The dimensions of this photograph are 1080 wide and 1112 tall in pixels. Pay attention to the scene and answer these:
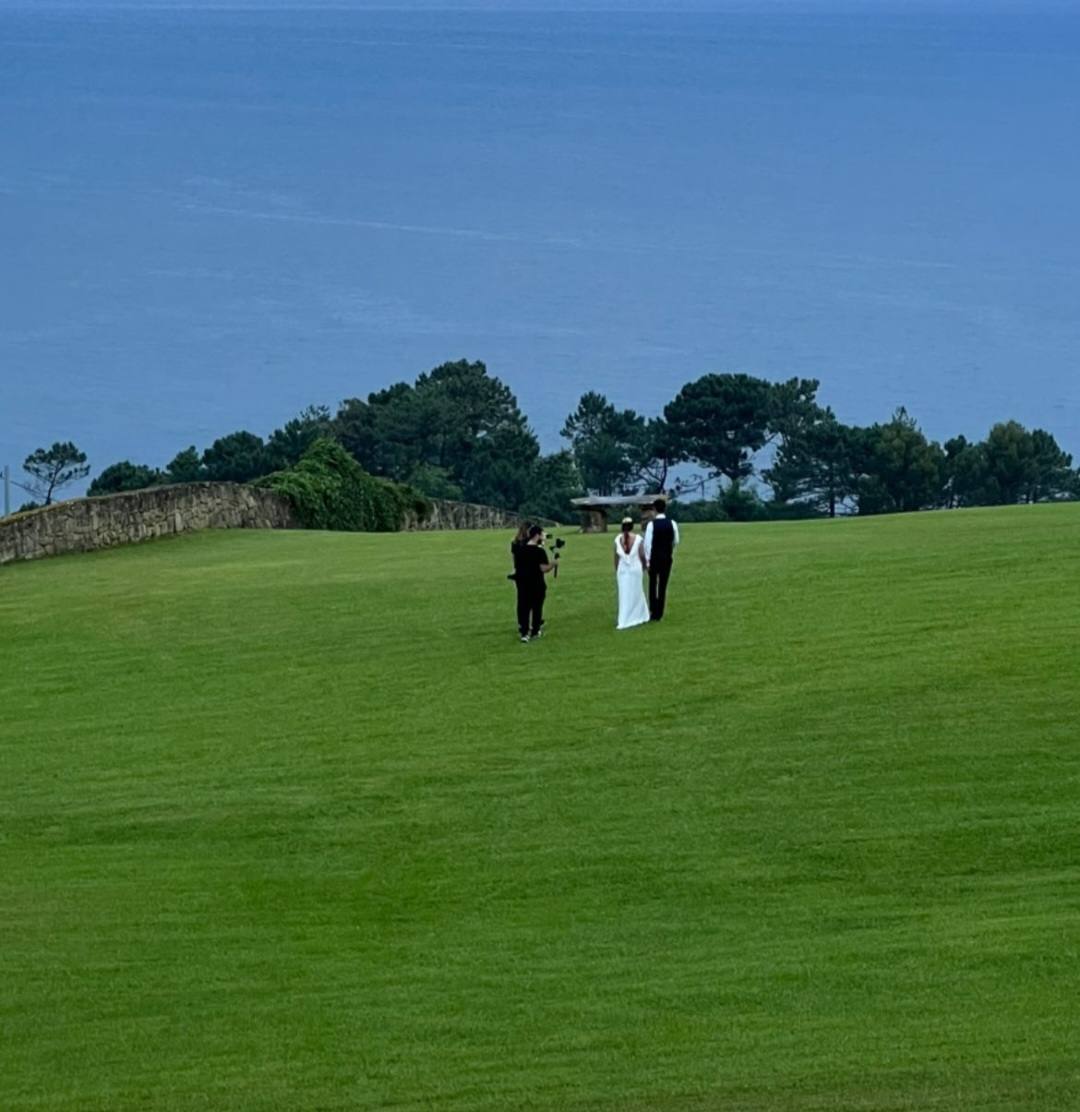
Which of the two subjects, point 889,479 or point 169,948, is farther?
point 889,479

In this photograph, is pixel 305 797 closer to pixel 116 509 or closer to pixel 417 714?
pixel 417 714

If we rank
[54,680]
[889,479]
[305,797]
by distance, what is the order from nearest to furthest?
[305,797] → [54,680] → [889,479]

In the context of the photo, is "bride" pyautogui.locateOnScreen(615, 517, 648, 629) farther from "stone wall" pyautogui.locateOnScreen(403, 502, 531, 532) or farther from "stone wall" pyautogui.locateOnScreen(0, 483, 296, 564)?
"stone wall" pyautogui.locateOnScreen(403, 502, 531, 532)

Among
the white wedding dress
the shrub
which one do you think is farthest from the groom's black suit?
the shrub

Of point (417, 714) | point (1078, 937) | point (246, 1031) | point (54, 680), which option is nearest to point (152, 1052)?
point (246, 1031)

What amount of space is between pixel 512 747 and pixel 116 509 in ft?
65.9

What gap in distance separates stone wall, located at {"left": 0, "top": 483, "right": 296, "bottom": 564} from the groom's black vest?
1511 centimetres

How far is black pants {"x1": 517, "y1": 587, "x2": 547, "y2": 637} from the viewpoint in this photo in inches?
1088

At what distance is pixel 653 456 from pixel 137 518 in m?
65.0

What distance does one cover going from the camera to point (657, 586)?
92.5ft

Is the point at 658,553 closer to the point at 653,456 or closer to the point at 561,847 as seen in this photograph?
the point at 561,847

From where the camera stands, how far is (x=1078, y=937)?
15719 millimetres

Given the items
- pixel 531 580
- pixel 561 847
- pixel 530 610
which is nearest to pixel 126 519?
pixel 530 610

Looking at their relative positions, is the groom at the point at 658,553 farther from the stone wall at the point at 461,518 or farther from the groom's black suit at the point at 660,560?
the stone wall at the point at 461,518
